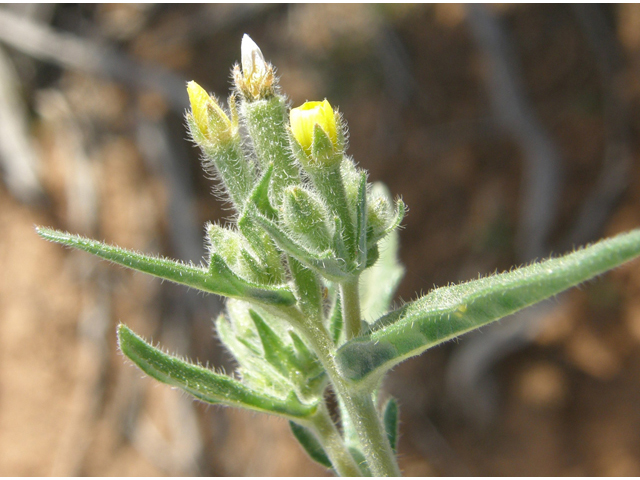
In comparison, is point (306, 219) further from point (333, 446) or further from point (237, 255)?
point (333, 446)

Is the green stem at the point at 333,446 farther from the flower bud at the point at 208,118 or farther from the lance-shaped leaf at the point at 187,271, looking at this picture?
the flower bud at the point at 208,118

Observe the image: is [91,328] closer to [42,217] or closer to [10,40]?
[42,217]

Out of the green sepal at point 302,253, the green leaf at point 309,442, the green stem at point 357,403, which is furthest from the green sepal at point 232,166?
the green leaf at point 309,442

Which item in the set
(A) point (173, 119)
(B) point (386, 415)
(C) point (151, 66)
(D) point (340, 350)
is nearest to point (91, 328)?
(A) point (173, 119)

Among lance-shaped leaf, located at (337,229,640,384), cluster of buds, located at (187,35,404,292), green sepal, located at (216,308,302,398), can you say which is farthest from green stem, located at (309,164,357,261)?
green sepal, located at (216,308,302,398)

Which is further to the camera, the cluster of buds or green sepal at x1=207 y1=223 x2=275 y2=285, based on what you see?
green sepal at x1=207 y1=223 x2=275 y2=285

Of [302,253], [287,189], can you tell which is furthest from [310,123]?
[302,253]

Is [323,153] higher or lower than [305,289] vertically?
higher

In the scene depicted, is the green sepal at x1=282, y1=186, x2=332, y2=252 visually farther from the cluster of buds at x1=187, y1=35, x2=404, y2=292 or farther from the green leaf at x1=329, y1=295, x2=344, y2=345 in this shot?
the green leaf at x1=329, y1=295, x2=344, y2=345
